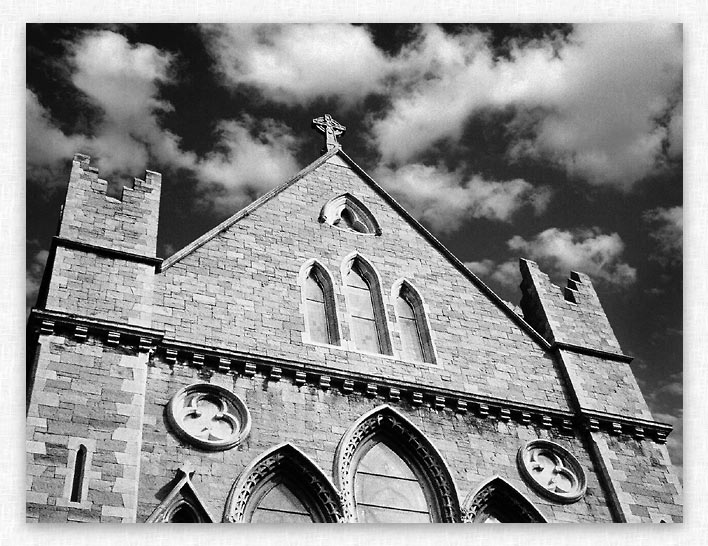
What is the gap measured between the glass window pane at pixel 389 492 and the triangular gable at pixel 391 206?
2.85 m

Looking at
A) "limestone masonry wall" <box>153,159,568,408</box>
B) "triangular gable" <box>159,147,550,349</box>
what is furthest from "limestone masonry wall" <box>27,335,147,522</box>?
"triangular gable" <box>159,147,550,349</box>

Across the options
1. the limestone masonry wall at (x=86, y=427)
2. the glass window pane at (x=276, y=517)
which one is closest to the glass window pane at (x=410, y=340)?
the glass window pane at (x=276, y=517)

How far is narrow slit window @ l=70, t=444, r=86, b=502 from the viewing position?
745 cm

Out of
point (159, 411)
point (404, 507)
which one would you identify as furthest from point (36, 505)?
point (404, 507)

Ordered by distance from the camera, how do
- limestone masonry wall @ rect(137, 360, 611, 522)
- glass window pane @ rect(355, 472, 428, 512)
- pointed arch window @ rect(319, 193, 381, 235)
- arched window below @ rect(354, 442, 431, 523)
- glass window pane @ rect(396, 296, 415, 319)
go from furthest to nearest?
pointed arch window @ rect(319, 193, 381, 235) → glass window pane @ rect(396, 296, 415, 319) → glass window pane @ rect(355, 472, 428, 512) → arched window below @ rect(354, 442, 431, 523) → limestone masonry wall @ rect(137, 360, 611, 522)

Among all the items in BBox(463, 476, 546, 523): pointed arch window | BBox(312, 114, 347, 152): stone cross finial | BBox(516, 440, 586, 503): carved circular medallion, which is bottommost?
BBox(463, 476, 546, 523): pointed arch window

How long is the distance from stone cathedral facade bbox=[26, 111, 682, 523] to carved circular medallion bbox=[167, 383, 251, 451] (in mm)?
18

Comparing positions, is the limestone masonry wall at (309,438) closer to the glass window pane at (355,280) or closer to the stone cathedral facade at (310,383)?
the stone cathedral facade at (310,383)

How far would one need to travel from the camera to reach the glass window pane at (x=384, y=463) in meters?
9.33

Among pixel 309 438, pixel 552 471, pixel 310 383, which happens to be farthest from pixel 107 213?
pixel 552 471

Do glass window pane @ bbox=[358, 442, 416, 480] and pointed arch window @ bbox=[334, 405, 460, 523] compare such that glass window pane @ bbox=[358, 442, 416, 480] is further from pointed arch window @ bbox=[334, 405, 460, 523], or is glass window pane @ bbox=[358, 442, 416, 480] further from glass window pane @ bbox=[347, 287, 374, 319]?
glass window pane @ bbox=[347, 287, 374, 319]

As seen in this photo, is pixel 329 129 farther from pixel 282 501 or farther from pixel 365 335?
pixel 282 501

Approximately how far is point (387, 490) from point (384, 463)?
1.03 feet

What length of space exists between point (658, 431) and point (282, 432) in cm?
429
